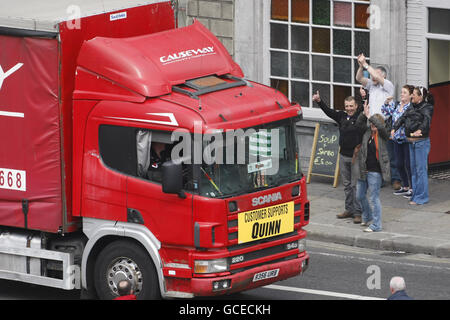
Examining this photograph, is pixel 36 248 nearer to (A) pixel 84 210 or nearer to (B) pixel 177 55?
(A) pixel 84 210

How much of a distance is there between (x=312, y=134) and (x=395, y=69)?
2.10m

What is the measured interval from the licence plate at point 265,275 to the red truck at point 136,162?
0.02 metres

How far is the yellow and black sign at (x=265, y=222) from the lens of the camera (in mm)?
12016

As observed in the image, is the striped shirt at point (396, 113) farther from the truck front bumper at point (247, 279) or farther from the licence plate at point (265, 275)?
the licence plate at point (265, 275)

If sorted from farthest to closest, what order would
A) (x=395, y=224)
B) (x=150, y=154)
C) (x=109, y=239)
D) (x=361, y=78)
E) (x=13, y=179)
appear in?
(x=361, y=78) < (x=395, y=224) < (x=13, y=179) < (x=109, y=239) < (x=150, y=154)

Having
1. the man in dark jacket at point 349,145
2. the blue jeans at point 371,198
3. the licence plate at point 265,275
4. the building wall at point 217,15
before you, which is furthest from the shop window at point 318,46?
the licence plate at point 265,275

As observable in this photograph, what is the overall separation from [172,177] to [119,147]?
0.92 meters

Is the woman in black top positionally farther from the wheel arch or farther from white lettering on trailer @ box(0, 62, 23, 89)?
white lettering on trailer @ box(0, 62, 23, 89)

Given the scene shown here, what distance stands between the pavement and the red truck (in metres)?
3.39

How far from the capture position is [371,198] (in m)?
16.5

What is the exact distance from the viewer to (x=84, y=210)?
1248 cm

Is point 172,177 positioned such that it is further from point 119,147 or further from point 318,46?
point 318,46

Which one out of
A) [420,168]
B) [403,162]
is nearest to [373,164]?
[420,168]

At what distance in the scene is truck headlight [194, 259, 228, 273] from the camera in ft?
38.7
